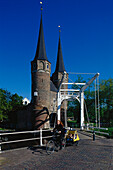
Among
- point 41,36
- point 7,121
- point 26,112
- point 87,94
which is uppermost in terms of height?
point 41,36

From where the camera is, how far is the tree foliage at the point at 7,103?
36.5 m

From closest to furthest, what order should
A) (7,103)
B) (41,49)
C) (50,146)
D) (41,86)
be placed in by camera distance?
(50,146), (41,86), (41,49), (7,103)

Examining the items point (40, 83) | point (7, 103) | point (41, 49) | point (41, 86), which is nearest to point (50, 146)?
point (41, 86)

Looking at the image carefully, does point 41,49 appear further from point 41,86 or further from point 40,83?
point 41,86

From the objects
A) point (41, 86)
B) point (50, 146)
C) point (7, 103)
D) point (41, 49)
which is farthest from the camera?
point (7, 103)

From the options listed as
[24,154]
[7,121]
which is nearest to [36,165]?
[24,154]

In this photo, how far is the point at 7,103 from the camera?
127 ft

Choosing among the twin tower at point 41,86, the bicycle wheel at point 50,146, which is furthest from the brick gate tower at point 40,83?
the bicycle wheel at point 50,146

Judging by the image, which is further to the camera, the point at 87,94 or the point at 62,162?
the point at 87,94

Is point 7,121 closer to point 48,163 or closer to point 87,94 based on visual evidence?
point 87,94

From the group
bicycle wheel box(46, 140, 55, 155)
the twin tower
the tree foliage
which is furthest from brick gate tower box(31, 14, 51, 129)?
bicycle wheel box(46, 140, 55, 155)

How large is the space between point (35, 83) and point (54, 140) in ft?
75.7

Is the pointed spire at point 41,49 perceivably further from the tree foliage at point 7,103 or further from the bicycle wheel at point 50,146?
the bicycle wheel at point 50,146

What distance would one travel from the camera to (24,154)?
6.64m
